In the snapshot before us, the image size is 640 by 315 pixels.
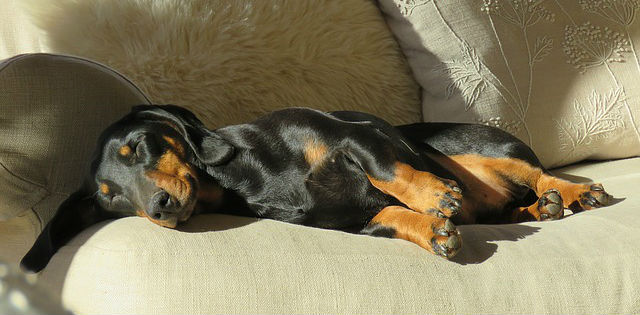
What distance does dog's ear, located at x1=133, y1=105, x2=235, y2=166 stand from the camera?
1.68 metres

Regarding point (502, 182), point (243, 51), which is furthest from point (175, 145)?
point (502, 182)

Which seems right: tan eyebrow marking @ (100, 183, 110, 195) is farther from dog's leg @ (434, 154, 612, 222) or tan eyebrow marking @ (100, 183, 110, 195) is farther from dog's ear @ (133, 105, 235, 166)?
dog's leg @ (434, 154, 612, 222)

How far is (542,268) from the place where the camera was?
1396mm

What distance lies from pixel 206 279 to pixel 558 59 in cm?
159

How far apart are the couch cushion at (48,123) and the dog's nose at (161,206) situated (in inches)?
14.9

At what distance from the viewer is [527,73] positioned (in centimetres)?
238

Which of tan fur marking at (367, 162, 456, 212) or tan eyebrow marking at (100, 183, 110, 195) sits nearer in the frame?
tan fur marking at (367, 162, 456, 212)

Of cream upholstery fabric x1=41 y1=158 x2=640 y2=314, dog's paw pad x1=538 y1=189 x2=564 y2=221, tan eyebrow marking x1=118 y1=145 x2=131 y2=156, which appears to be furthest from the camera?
dog's paw pad x1=538 y1=189 x2=564 y2=221

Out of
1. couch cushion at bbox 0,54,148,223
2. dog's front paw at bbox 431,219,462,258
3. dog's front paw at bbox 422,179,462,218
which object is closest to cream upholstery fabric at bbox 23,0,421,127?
couch cushion at bbox 0,54,148,223

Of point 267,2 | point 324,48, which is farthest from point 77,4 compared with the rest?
point 324,48

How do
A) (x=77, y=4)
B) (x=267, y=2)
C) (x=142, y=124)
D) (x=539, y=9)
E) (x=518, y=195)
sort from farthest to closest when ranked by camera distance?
1. (x=539, y=9)
2. (x=267, y=2)
3. (x=77, y=4)
4. (x=518, y=195)
5. (x=142, y=124)

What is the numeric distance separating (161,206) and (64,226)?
29 cm

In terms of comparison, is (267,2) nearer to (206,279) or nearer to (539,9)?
(539,9)

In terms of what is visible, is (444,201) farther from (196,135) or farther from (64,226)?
(64,226)
